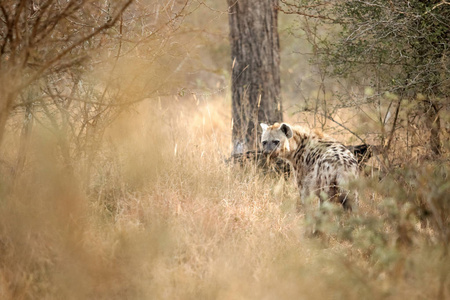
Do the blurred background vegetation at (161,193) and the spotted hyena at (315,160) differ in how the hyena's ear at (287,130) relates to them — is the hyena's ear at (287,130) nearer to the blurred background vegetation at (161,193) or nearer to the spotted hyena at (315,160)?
the spotted hyena at (315,160)

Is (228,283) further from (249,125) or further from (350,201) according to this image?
(249,125)

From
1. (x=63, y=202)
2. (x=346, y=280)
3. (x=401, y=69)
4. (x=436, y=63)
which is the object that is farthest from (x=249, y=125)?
(x=346, y=280)

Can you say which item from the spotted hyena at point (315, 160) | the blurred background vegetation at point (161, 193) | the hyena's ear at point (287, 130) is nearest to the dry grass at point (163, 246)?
the blurred background vegetation at point (161, 193)

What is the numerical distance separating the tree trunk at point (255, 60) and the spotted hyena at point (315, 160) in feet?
4.61

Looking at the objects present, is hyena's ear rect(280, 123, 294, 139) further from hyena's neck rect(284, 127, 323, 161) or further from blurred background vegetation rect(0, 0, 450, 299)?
blurred background vegetation rect(0, 0, 450, 299)

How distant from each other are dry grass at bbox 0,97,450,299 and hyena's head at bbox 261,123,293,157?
2.44 ft

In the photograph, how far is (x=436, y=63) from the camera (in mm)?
5758

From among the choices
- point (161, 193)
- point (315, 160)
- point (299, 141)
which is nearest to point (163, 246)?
point (161, 193)

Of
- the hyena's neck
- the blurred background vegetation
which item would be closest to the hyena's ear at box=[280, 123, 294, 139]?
the hyena's neck

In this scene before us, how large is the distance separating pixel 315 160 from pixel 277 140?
0.55 metres

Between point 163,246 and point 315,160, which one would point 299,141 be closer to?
point 315,160

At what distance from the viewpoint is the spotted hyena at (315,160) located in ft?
16.3

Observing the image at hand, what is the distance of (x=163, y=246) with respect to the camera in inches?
151

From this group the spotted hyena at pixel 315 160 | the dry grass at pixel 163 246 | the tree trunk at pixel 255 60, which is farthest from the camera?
the tree trunk at pixel 255 60
